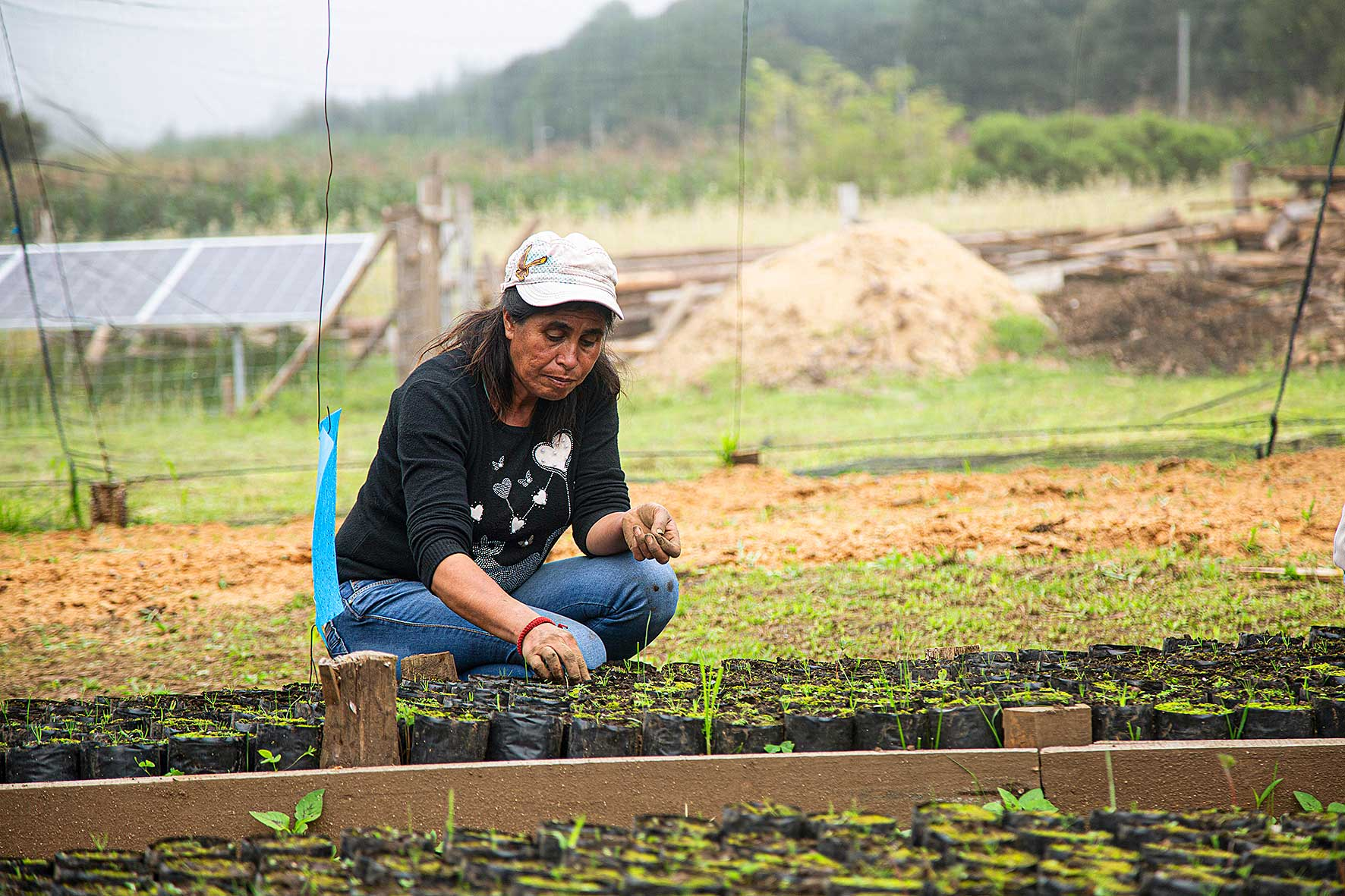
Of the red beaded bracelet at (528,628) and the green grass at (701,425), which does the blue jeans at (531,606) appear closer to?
the red beaded bracelet at (528,628)

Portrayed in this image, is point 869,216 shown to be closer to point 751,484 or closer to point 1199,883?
point 751,484

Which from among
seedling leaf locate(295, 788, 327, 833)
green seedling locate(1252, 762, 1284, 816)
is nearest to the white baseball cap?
seedling leaf locate(295, 788, 327, 833)

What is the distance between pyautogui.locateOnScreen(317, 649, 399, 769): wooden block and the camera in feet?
6.53

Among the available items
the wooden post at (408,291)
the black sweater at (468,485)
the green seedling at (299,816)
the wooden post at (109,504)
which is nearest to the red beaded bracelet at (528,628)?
the black sweater at (468,485)

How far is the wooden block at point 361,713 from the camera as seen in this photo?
1.99 metres

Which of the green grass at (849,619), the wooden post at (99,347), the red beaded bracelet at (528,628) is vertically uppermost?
the wooden post at (99,347)

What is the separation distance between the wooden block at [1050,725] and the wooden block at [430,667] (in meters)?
1.30

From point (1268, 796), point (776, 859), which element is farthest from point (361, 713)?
point (1268, 796)

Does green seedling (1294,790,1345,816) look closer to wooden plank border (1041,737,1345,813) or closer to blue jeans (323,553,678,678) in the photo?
wooden plank border (1041,737,1345,813)

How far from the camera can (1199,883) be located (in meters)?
1.45

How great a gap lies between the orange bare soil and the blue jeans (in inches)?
76.4

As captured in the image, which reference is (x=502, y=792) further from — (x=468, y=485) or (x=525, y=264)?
(x=525, y=264)

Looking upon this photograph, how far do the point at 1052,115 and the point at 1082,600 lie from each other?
6604mm

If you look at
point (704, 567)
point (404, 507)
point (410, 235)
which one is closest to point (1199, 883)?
point (404, 507)
